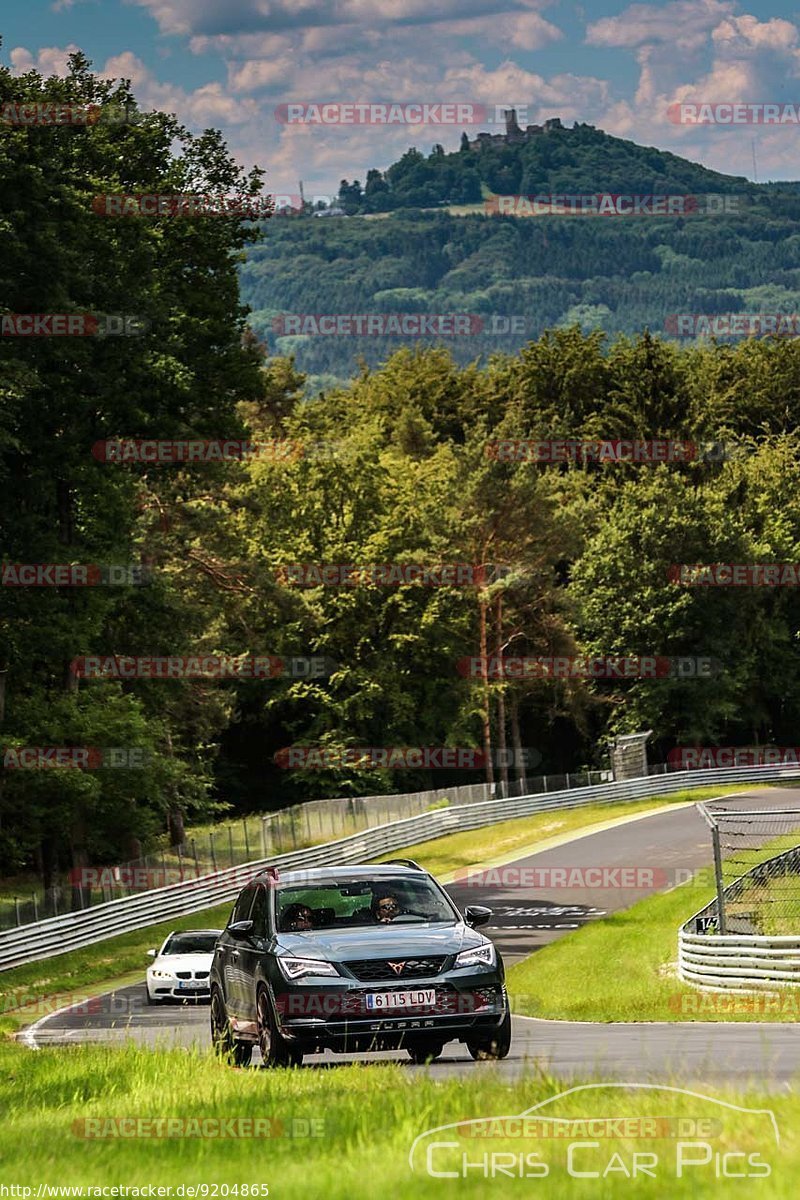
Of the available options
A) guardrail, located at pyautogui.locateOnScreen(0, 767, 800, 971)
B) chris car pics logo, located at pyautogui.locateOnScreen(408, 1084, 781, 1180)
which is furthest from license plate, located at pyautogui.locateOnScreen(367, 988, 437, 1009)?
guardrail, located at pyautogui.locateOnScreen(0, 767, 800, 971)

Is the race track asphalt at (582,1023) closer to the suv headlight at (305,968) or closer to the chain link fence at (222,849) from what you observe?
the suv headlight at (305,968)

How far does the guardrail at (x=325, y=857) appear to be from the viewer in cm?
3669

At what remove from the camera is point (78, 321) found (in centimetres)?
3888

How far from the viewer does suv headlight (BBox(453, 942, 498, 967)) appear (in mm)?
12750

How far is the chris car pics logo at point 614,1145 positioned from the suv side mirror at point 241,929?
716 centimetres

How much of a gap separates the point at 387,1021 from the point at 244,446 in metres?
33.9

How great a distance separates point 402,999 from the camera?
1248cm

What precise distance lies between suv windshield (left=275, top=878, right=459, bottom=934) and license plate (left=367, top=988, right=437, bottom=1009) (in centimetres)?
103

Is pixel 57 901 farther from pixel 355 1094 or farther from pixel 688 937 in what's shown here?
pixel 355 1094

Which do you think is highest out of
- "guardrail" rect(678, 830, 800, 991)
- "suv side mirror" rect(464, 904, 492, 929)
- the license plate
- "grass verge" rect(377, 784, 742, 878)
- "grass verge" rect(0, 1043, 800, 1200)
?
"grass verge" rect(0, 1043, 800, 1200)

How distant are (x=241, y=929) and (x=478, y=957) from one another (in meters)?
2.25

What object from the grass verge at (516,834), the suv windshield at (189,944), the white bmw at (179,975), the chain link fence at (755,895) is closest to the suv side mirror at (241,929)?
the chain link fence at (755,895)

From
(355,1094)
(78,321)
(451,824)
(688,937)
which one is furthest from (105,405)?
(355,1094)

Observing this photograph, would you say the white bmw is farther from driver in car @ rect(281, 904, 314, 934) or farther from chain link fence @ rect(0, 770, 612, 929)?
driver in car @ rect(281, 904, 314, 934)
